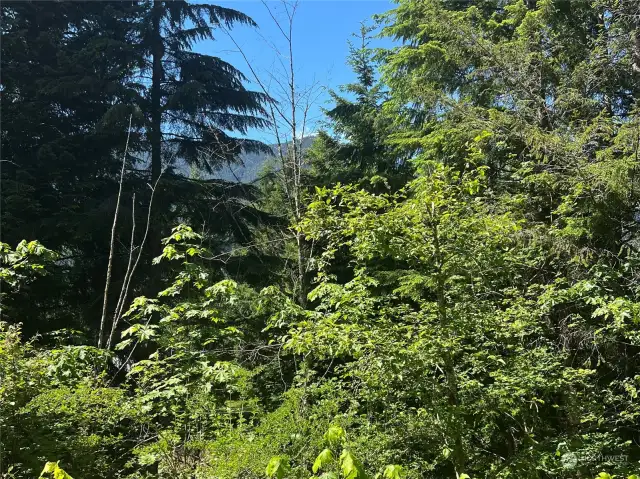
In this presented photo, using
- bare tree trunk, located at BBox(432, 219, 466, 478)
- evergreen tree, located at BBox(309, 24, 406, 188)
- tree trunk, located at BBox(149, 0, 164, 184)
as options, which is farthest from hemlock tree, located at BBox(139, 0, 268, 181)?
bare tree trunk, located at BBox(432, 219, 466, 478)

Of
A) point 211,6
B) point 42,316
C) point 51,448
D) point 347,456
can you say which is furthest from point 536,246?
point 211,6

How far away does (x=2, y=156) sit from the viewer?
864 cm

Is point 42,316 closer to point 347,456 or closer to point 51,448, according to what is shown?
point 51,448

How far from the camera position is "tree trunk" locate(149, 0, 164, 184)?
33.8 feet

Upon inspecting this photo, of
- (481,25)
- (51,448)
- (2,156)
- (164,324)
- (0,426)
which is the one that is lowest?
(51,448)

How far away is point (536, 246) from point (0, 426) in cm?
591

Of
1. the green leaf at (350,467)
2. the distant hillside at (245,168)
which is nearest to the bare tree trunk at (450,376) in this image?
the green leaf at (350,467)

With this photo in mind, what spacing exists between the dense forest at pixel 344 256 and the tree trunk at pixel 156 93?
6 cm

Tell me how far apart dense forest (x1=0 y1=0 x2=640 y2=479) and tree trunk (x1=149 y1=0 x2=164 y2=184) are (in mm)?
60

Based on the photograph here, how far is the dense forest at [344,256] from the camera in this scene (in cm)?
376

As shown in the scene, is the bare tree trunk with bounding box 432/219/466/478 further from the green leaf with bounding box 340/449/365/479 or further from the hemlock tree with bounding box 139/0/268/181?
the hemlock tree with bounding box 139/0/268/181

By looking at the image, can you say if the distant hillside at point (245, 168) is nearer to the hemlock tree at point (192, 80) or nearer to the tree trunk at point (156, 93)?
the hemlock tree at point (192, 80)

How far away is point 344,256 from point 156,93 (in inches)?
278

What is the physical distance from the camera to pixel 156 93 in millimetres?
10773
